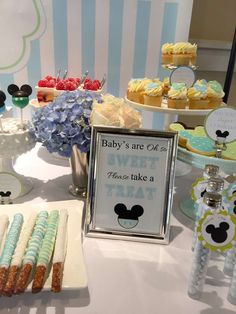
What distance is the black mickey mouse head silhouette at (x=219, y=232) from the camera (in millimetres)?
616

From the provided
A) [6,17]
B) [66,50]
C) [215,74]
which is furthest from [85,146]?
[215,74]

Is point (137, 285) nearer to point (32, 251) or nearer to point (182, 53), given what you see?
point (32, 251)

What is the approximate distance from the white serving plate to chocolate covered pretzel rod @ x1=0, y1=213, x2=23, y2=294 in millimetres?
47

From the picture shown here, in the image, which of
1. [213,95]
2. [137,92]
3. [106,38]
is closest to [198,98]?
[213,95]

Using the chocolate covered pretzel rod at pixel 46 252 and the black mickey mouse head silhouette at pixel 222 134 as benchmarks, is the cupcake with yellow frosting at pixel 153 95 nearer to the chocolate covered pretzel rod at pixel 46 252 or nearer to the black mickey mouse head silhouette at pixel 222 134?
the black mickey mouse head silhouette at pixel 222 134

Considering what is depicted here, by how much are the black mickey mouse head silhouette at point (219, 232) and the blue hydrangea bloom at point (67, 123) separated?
448 millimetres

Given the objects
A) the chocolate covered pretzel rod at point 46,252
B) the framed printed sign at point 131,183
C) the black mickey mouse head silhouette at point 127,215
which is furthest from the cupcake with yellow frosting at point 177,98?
the chocolate covered pretzel rod at point 46,252

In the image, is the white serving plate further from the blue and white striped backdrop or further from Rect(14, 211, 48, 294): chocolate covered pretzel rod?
the blue and white striped backdrop

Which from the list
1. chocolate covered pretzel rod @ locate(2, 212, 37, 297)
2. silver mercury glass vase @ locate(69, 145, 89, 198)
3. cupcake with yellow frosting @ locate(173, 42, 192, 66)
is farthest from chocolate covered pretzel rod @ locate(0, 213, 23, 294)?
cupcake with yellow frosting @ locate(173, 42, 192, 66)

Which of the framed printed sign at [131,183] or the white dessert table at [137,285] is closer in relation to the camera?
the white dessert table at [137,285]

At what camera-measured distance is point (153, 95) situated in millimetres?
1241

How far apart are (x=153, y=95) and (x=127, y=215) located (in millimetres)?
546

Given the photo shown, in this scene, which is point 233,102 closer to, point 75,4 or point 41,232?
point 75,4

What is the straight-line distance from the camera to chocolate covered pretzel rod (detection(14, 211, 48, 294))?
0.63 metres
